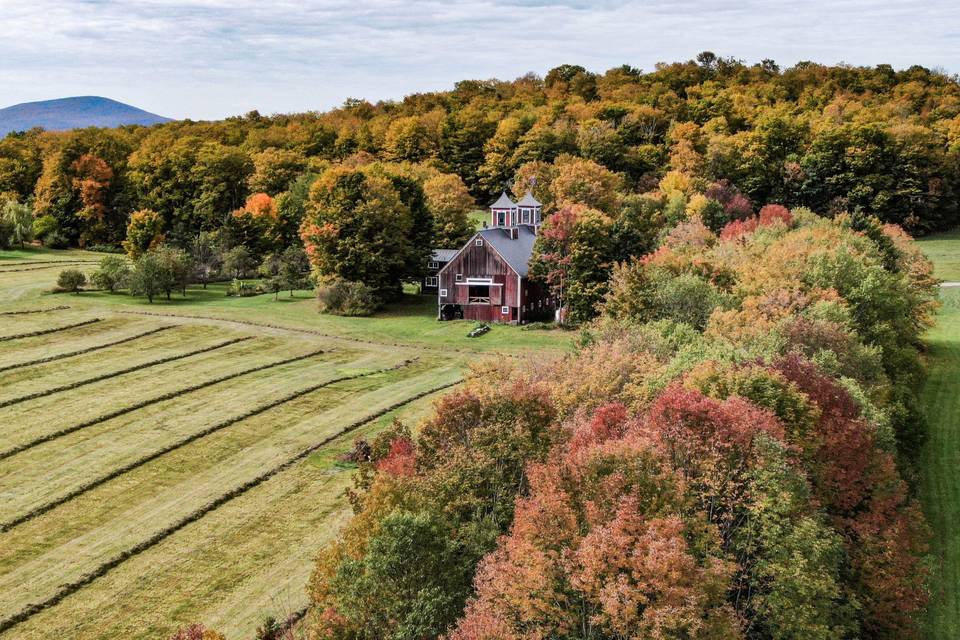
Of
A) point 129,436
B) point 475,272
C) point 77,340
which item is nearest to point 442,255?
point 475,272

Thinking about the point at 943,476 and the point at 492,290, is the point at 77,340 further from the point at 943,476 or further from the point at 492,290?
the point at 943,476

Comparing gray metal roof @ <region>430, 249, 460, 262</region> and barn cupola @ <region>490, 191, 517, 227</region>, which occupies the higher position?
barn cupola @ <region>490, 191, 517, 227</region>

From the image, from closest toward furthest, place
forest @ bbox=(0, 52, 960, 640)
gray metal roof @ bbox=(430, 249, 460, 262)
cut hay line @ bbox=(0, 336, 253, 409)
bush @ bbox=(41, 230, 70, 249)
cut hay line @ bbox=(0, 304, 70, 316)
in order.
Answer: forest @ bbox=(0, 52, 960, 640), cut hay line @ bbox=(0, 336, 253, 409), cut hay line @ bbox=(0, 304, 70, 316), gray metal roof @ bbox=(430, 249, 460, 262), bush @ bbox=(41, 230, 70, 249)

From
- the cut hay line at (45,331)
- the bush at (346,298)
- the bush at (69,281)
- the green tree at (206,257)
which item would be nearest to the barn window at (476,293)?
the bush at (346,298)

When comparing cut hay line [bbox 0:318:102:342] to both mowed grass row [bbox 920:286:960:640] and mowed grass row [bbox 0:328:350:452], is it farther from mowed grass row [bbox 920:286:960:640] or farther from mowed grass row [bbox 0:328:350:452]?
A: mowed grass row [bbox 920:286:960:640]

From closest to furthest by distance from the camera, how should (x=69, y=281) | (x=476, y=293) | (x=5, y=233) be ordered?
1. (x=476, y=293)
2. (x=69, y=281)
3. (x=5, y=233)

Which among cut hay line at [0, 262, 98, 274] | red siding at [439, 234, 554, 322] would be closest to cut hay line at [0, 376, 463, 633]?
red siding at [439, 234, 554, 322]

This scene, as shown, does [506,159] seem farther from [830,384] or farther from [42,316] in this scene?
[830,384]

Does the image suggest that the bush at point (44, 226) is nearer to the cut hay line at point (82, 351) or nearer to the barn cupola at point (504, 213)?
the cut hay line at point (82, 351)
